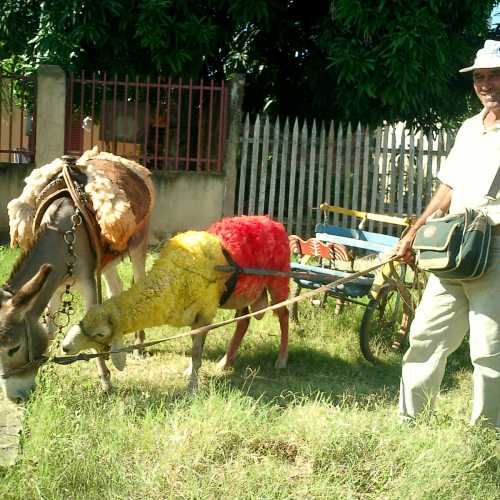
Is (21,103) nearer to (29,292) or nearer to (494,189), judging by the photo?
(29,292)

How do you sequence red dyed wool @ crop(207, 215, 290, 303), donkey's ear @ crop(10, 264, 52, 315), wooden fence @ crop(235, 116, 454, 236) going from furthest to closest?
wooden fence @ crop(235, 116, 454, 236), red dyed wool @ crop(207, 215, 290, 303), donkey's ear @ crop(10, 264, 52, 315)

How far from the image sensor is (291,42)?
12.9m

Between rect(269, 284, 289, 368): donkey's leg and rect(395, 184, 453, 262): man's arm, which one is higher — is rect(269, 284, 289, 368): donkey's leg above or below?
below

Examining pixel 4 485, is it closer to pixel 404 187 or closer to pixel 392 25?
pixel 392 25

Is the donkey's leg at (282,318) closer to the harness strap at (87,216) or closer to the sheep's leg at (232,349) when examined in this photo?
the sheep's leg at (232,349)

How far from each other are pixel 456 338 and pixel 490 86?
1.47 meters

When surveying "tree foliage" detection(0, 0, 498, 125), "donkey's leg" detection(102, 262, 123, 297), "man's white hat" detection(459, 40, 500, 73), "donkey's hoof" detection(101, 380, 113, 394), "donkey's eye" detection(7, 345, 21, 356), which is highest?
"tree foliage" detection(0, 0, 498, 125)

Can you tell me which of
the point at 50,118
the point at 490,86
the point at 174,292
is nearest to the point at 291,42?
the point at 50,118

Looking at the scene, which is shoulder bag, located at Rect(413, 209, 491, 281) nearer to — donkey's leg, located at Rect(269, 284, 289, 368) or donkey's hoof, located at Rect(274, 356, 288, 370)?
donkey's leg, located at Rect(269, 284, 289, 368)

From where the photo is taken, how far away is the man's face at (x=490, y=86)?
4027 mm

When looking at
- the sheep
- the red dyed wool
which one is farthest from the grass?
the red dyed wool

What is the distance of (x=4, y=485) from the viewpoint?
10.9 feet

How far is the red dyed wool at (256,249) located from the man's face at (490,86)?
2154mm

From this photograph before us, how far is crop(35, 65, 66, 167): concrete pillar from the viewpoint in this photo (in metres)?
11.0
